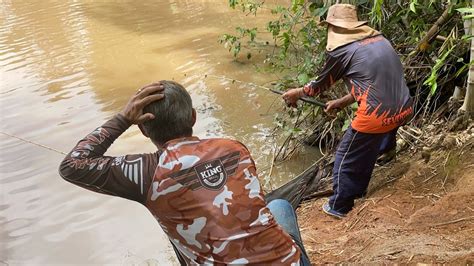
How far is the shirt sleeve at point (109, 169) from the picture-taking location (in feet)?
5.36

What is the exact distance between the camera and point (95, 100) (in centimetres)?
700

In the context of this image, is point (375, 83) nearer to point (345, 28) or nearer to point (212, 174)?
point (345, 28)

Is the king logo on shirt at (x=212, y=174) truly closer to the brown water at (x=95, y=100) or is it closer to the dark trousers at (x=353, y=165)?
the dark trousers at (x=353, y=165)

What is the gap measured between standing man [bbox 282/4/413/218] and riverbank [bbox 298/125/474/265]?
193 mm

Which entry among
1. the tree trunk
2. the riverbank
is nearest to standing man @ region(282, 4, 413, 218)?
the riverbank

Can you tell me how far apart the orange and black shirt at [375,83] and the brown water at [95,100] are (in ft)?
5.99

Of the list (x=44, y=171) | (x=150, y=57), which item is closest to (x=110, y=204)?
(x=44, y=171)

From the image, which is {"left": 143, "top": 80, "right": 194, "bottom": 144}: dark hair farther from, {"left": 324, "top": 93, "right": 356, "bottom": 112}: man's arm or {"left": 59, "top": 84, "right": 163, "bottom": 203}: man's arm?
{"left": 324, "top": 93, "right": 356, "bottom": 112}: man's arm

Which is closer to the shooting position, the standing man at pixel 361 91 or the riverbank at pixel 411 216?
the riverbank at pixel 411 216

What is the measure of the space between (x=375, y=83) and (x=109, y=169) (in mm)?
1940

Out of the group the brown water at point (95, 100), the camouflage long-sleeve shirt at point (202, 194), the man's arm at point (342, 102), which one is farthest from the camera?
the brown water at point (95, 100)

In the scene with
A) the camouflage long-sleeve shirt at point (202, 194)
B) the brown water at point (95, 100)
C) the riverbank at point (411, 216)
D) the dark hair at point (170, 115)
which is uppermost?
the dark hair at point (170, 115)

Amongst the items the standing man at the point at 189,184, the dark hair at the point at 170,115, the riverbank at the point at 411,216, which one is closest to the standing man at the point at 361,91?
the riverbank at the point at 411,216

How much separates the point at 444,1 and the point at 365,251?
2.38m
